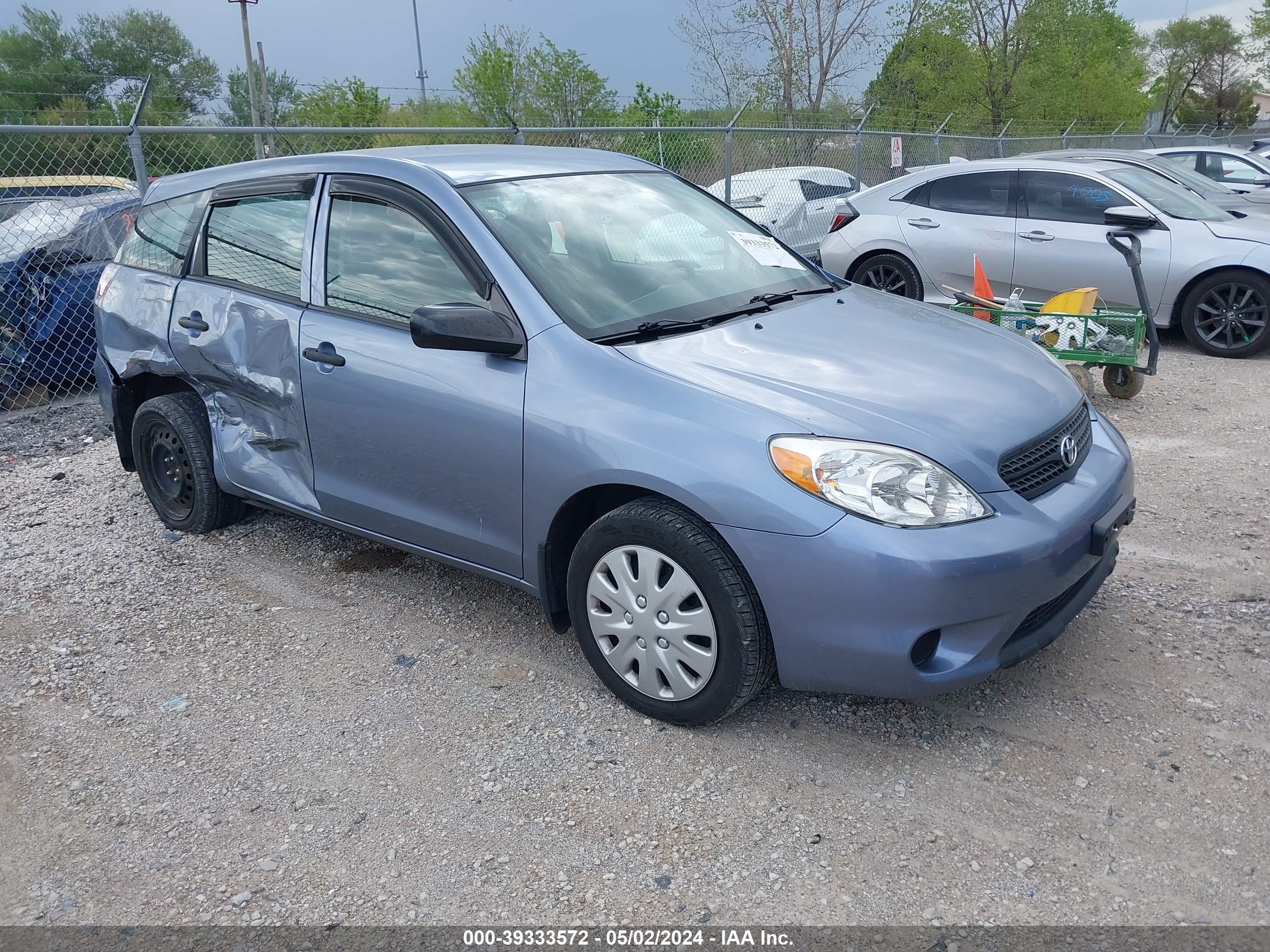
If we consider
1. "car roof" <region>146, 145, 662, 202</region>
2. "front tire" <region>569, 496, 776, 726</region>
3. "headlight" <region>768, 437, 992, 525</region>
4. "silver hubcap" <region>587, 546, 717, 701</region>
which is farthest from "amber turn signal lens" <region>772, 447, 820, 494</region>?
"car roof" <region>146, 145, 662, 202</region>

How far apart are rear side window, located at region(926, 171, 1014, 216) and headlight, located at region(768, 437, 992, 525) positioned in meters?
6.87

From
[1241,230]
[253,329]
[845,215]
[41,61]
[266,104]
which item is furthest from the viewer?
[41,61]

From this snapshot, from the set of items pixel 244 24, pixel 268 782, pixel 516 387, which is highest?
pixel 244 24

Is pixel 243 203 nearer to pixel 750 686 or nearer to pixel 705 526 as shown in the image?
pixel 705 526

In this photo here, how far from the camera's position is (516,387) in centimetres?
333

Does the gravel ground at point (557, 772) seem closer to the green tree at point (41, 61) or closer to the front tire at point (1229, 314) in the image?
the front tire at point (1229, 314)

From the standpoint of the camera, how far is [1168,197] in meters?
8.70

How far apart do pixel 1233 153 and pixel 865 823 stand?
16.2m

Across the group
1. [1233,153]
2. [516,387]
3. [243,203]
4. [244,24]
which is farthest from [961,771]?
[244,24]

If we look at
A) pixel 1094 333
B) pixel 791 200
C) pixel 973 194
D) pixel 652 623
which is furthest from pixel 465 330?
pixel 791 200

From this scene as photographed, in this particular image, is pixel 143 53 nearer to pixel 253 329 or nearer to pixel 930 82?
pixel 930 82

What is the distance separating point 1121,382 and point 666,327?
4.79m

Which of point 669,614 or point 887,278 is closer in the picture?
point 669,614

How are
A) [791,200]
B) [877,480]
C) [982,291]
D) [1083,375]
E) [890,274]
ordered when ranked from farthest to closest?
[791,200], [890,274], [982,291], [1083,375], [877,480]
